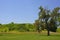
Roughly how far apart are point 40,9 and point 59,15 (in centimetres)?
731

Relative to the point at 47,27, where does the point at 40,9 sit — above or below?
above

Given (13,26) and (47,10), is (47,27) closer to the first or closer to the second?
(47,10)

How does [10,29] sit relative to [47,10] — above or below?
below

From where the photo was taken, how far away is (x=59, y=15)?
6256cm

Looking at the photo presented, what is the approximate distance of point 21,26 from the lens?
124375mm

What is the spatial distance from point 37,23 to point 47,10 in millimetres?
6117

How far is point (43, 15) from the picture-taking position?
63375 millimetres

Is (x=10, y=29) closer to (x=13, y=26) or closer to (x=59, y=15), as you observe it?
(x=13, y=26)

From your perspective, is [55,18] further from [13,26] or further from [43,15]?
[13,26]

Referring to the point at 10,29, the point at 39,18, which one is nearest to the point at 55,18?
the point at 39,18

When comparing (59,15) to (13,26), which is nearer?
(59,15)

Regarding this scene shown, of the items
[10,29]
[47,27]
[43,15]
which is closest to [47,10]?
[43,15]

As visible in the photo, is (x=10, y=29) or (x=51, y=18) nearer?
(x=51, y=18)

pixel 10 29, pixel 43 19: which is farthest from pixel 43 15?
pixel 10 29
